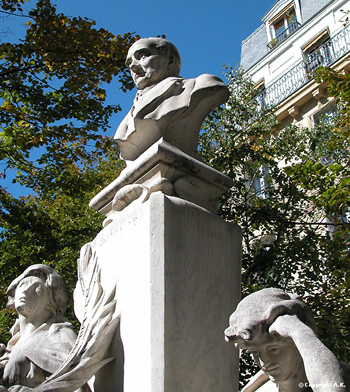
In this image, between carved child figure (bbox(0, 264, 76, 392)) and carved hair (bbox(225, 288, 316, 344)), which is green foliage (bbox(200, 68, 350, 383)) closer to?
carved child figure (bbox(0, 264, 76, 392))

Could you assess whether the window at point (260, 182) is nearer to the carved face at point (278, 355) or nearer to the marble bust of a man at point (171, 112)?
the marble bust of a man at point (171, 112)

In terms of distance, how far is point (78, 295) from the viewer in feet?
12.7

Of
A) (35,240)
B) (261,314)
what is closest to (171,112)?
(261,314)

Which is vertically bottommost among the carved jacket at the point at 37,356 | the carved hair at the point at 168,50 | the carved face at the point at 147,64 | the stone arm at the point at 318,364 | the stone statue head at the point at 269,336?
the stone arm at the point at 318,364

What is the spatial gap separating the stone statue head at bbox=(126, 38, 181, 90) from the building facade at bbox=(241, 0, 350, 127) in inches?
627

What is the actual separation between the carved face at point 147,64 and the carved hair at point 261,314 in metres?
2.57

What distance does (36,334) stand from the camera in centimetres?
401

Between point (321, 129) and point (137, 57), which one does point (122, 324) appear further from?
point (321, 129)

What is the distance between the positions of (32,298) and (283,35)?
2713 centimetres

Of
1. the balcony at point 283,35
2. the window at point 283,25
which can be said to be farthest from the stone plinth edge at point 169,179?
the window at point 283,25

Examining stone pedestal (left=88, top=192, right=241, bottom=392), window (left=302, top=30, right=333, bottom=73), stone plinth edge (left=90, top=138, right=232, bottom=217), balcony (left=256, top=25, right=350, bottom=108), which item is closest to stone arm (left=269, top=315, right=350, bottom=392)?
stone pedestal (left=88, top=192, right=241, bottom=392)

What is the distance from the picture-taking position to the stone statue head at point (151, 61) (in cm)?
443

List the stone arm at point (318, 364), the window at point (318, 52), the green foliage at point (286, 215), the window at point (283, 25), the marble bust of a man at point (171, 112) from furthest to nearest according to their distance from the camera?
the window at point (283, 25)
the window at point (318, 52)
the green foliage at point (286, 215)
the marble bust of a man at point (171, 112)
the stone arm at point (318, 364)

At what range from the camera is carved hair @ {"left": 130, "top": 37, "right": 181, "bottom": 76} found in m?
4.46
